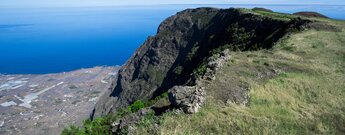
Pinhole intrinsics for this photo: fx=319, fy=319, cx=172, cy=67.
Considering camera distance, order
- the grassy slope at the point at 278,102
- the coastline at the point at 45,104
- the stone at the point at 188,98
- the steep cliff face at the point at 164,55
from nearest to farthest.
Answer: the grassy slope at the point at 278,102, the stone at the point at 188,98, the steep cliff face at the point at 164,55, the coastline at the point at 45,104

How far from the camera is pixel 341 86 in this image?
22.2 meters

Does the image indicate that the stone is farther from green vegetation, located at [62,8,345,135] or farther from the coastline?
the coastline

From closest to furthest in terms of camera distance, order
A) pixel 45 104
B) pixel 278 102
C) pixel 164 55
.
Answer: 1. pixel 278 102
2. pixel 164 55
3. pixel 45 104

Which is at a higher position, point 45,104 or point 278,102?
point 278,102

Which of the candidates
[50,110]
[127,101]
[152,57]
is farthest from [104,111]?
[50,110]

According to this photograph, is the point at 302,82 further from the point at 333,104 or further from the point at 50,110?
the point at 50,110

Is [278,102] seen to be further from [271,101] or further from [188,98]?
[188,98]

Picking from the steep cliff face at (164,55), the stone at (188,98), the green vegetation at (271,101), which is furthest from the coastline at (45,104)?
the stone at (188,98)

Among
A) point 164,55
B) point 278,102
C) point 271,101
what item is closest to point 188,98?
point 271,101

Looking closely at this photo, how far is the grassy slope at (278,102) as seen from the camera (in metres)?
14.8

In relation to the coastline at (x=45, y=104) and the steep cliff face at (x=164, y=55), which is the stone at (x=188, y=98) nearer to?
the steep cliff face at (x=164, y=55)

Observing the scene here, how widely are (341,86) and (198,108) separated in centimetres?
1202

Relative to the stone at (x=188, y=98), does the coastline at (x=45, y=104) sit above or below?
below

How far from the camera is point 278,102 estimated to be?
60.7 ft
